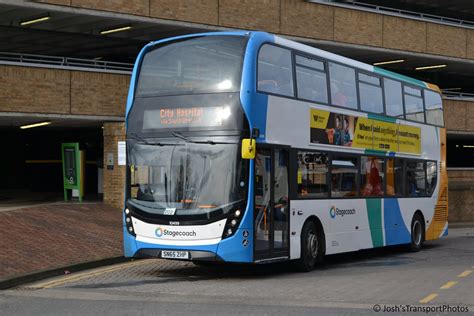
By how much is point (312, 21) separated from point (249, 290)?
16.1m

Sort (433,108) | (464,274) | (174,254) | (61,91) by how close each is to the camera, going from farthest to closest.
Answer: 1. (61,91)
2. (433,108)
3. (464,274)
4. (174,254)

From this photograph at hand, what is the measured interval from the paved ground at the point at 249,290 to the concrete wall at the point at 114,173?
19.0ft

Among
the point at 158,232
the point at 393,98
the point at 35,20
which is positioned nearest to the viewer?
the point at 158,232

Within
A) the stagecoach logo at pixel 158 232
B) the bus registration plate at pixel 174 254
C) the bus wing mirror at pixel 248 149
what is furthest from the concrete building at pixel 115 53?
the bus wing mirror at pixel 248 149

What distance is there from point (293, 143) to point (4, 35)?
48.3 ft

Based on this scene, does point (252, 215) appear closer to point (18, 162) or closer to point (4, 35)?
point (4, 35)

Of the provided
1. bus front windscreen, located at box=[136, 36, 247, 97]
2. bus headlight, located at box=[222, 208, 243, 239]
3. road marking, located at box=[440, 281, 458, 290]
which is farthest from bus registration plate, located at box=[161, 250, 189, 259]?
road marking, located at box=[440, 281, 458, 290]

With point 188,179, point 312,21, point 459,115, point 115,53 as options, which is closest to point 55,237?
point 188,179

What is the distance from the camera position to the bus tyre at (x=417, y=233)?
1875cm

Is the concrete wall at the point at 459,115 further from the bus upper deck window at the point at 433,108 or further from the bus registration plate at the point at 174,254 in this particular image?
the bus registration plate at the point at 174,254

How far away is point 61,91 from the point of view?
20.3 meters

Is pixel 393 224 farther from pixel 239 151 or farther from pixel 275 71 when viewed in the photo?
pixel 239 151

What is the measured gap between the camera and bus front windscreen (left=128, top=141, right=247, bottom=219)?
39.8 feet

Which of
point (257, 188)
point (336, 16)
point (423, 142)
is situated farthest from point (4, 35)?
point (257, 188)
